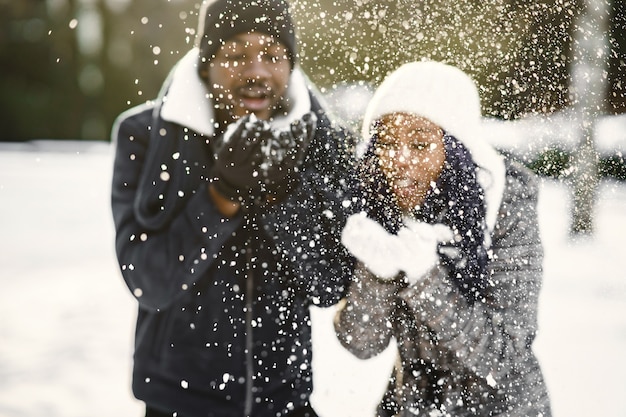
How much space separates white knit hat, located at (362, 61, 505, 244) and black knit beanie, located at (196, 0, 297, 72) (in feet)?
0.61

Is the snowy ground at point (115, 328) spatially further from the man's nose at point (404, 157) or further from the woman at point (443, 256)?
the man's nose at point (404, 157)

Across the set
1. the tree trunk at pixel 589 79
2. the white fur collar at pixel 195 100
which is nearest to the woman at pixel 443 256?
the white fur collar at pixel 195 100

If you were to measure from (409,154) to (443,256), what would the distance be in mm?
168

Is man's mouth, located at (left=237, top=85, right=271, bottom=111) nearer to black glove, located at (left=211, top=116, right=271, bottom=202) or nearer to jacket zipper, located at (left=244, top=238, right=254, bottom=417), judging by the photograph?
black glove, located at (left=211, top=116, right=271, bottom=202)

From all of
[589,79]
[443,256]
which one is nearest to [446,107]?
[443,256]

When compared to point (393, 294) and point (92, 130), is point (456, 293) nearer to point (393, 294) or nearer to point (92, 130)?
point (393, 294)

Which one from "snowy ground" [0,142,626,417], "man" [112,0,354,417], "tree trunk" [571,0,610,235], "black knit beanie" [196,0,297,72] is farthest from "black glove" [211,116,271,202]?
"tree trunk" [571,0,610,235]

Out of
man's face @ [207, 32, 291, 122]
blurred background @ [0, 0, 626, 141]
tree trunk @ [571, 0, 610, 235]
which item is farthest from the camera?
tree trunk @ [571, 0, 610, 235]

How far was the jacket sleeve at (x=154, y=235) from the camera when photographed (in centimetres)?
98

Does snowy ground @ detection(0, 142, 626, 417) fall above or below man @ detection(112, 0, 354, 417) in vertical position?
below

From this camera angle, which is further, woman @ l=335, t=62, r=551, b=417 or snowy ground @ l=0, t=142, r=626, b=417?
snowy ground @ l=0, t=142, r=626, b=417

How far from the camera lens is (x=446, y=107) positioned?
3.18 ft

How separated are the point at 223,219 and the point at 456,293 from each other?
0.39m

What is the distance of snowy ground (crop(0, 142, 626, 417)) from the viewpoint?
155 centimetres
